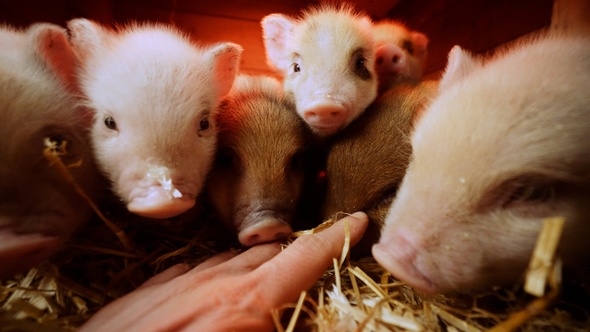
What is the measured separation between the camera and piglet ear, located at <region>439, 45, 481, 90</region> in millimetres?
1650

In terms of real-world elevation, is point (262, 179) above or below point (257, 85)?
below

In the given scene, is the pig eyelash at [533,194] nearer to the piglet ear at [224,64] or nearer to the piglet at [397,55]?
the piglet ear at [224,64]

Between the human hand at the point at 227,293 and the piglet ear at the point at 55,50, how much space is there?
0.98 m

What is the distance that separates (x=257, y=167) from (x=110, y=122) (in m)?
0.63

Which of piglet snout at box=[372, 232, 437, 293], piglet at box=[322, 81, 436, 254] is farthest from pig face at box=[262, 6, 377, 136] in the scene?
piglet snout at box=[372, 232, 437, 293]

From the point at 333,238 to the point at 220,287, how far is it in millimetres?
463

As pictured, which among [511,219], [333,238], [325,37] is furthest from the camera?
[325,37]

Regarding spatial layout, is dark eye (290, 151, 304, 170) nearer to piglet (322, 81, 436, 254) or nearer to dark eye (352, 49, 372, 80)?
piglet (322, 81, 436, 254)

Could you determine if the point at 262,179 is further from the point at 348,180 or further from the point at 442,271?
the point at 442,271

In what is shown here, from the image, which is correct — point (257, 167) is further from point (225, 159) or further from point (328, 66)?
point (328, 66)

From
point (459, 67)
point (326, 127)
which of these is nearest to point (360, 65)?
point (326, 127)

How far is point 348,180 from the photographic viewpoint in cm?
182

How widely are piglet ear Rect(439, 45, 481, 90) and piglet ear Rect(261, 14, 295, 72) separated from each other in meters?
1.11

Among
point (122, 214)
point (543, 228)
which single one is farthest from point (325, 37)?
point (543, 228)
